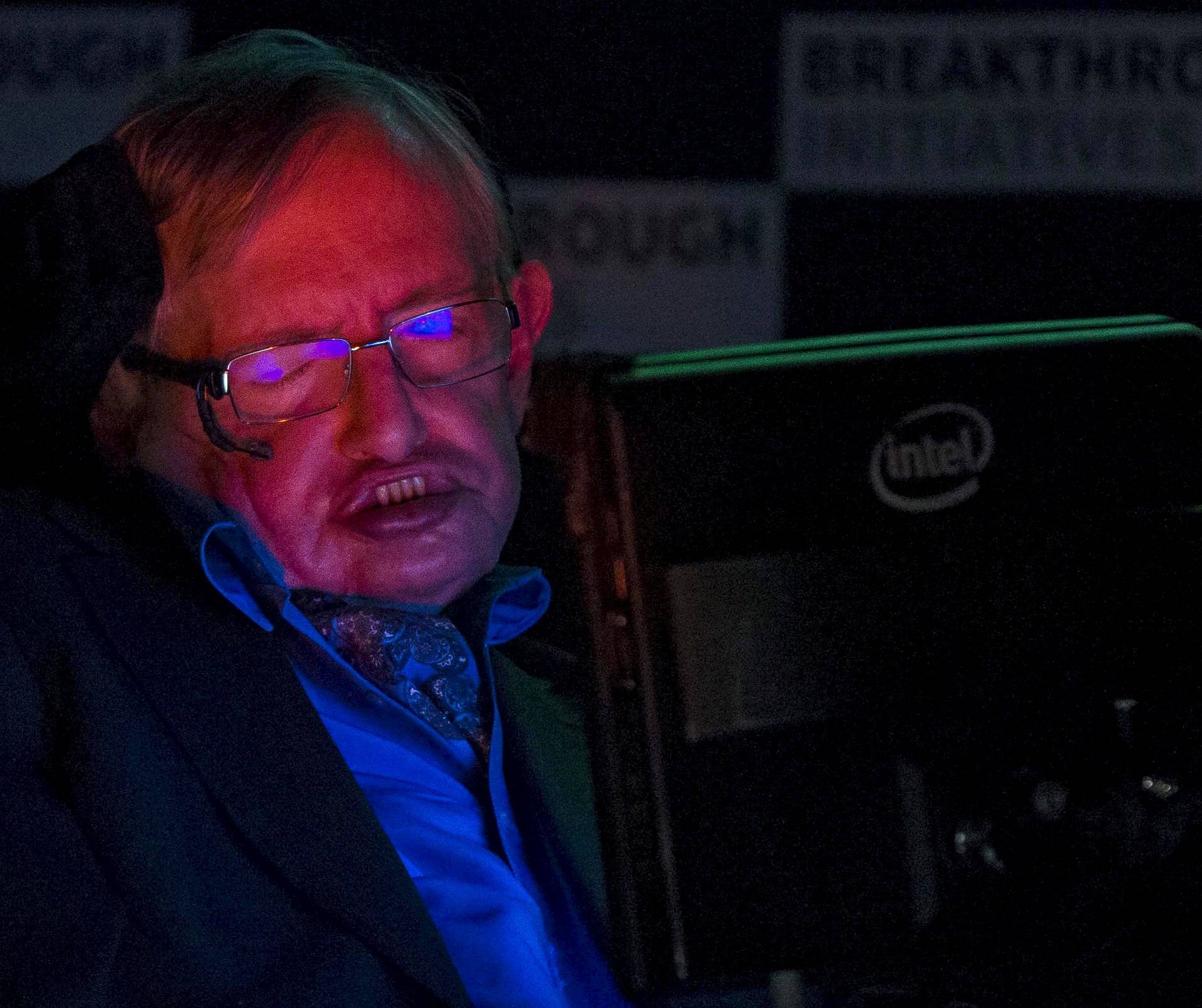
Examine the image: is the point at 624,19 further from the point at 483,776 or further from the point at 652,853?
the point at 652,853

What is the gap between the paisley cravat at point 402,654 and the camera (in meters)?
1.40

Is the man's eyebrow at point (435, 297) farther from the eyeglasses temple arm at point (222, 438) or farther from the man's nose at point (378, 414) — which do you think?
the eyeglasses temple arm at point (222, 438)

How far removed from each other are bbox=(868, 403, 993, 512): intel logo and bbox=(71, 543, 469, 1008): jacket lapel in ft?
2.16

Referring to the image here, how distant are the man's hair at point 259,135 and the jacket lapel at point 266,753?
0.39 m

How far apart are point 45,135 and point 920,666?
1.99 meters

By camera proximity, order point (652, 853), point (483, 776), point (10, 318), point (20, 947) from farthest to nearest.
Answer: point (483, 776), point (10, 318), point (20, 947), point (652, 853)

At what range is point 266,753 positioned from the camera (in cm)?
121

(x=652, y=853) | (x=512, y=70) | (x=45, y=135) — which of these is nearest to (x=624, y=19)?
(x=512, y=70)

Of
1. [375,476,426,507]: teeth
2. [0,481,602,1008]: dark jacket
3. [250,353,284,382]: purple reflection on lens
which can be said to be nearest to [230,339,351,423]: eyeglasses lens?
[250,353,284,382]: purple reflection on lens

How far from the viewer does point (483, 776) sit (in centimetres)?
144

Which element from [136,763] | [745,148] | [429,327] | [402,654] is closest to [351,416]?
[429,327]

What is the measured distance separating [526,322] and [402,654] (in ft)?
1.68

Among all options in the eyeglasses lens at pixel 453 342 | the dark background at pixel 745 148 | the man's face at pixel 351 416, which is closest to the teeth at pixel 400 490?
the man's face at pixel 351 416

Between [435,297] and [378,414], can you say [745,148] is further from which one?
[378,414]
